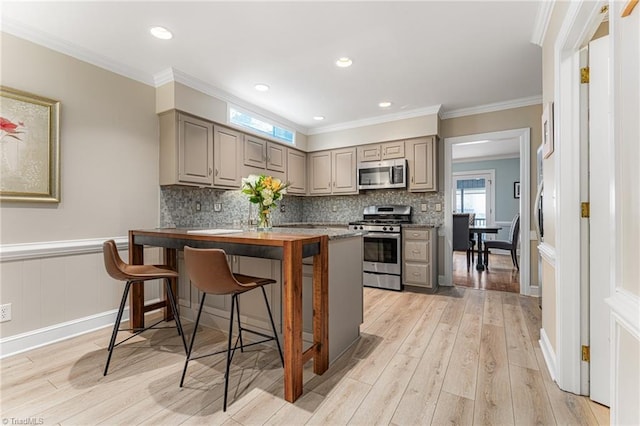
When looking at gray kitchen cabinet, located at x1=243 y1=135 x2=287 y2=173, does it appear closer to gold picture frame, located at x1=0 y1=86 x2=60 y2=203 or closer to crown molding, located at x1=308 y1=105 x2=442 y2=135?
crown molding, located at x1=308 y1=105 x2=442 y2=135

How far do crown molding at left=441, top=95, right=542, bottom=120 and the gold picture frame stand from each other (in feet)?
14.8

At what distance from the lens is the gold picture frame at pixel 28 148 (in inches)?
86.5

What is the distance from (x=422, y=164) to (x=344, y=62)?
6.57 ft

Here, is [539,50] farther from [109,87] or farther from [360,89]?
[109,87]

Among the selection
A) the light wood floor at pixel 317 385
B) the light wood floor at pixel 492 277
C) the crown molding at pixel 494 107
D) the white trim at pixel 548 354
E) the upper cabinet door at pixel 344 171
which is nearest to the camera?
the light wood floor at pixel 317 385

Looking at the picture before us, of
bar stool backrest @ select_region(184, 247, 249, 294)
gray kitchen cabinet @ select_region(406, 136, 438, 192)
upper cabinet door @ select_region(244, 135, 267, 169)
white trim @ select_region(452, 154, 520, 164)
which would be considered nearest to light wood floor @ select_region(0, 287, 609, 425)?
bar stool backrest @ select_region(184, 247, 249, 294)

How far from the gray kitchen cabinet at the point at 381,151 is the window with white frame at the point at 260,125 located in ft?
3.82

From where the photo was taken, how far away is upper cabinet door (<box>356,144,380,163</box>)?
181 inches

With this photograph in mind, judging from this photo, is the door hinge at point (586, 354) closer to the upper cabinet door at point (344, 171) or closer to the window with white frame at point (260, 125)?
the upper cabinet door at point (344, 171)

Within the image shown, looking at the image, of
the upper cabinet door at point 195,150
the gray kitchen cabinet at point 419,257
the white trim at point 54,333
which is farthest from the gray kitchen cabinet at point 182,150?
the gray kitchen cabinet at point 419,257

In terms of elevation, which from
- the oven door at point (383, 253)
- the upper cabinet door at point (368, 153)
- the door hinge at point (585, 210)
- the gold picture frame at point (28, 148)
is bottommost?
the oven door at point (383, 253)

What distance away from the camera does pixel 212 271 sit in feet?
5.42

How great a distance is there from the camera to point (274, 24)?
2.27 metres

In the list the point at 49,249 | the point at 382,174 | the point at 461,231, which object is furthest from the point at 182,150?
the point at 461,231
